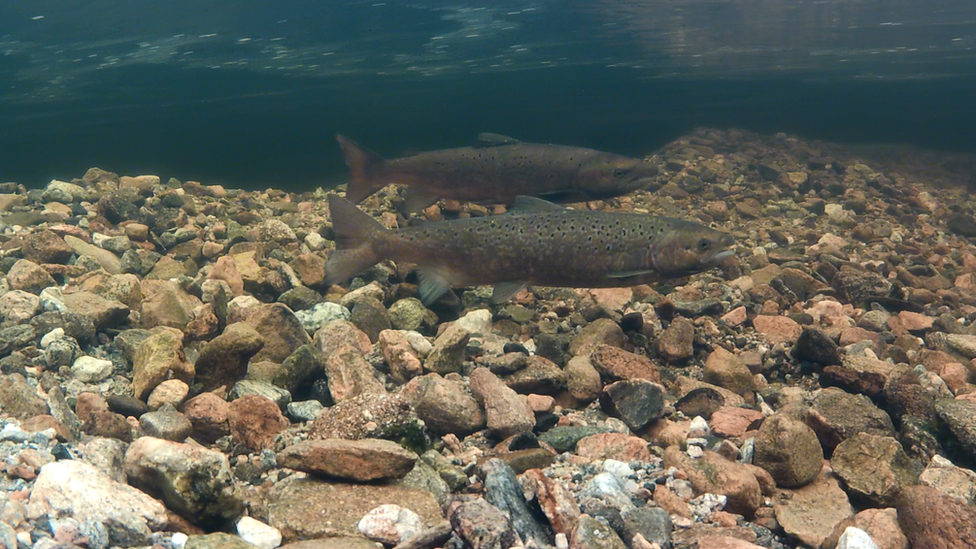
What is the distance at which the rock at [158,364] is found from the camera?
389cm

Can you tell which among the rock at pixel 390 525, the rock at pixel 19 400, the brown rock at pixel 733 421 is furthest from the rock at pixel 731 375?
the rock at pixel 19 400

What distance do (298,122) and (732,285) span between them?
852 inches

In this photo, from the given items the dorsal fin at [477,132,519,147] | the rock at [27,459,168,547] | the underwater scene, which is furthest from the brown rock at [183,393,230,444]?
the dorsal fin at [477,132,519,147]

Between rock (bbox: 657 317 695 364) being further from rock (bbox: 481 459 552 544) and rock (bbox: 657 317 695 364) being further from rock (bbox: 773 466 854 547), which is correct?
rock (bbox: 481 459 552 544)

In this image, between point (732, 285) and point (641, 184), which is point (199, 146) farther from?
point (732, 285)

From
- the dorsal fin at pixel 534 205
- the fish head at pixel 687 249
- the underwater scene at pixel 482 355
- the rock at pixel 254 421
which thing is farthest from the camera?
the dorsal fin at pixel 534 205

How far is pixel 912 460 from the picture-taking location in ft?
11.0

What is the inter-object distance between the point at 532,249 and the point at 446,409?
2192 mm

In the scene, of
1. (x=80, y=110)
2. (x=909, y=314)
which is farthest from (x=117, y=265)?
(x=80, y=110)

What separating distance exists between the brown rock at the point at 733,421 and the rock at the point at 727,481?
63cm

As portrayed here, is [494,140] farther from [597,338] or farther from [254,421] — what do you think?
[254,421]

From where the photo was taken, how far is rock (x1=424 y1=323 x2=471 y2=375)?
4.54m

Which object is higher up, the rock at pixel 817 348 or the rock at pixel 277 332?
the rock at pixel 277 332

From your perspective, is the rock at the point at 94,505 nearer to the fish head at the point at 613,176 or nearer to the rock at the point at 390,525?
the rock at the point at 390,525
